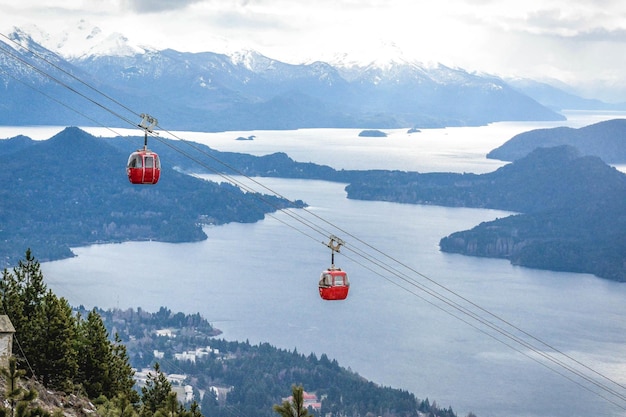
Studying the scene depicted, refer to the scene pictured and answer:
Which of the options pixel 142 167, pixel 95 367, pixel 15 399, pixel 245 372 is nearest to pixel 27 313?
pixel 95 367

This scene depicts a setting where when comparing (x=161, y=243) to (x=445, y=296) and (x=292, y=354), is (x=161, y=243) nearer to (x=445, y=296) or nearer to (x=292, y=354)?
(x=445, y=296)

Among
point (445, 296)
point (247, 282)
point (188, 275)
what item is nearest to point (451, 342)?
point (445, 296)

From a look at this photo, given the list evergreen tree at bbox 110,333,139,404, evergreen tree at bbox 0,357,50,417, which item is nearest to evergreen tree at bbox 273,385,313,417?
evergreen tree at bbox 0,357,50,417

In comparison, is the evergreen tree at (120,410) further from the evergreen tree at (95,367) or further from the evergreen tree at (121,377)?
the evergreen tree at (121,377)

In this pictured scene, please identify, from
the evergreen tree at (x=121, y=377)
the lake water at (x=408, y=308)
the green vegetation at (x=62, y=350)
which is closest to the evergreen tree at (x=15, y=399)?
the green vegetation at (x=62, y=350)

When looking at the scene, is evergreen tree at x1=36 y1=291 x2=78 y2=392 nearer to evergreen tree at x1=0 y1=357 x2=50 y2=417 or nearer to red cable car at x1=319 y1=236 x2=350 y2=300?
red cable car at x1=319 y1=236 x2=350 y2=300

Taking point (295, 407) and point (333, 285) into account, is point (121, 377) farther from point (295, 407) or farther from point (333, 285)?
point (295, 407)
